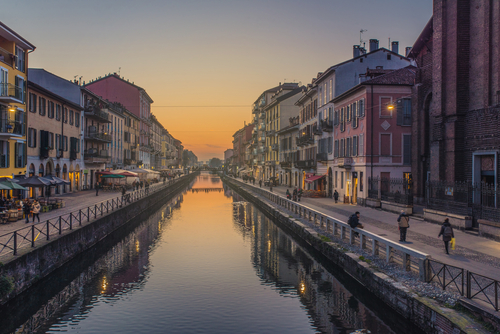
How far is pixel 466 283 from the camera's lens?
9.75 metres

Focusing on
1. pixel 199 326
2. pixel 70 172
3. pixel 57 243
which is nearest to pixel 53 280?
pixel 57 243

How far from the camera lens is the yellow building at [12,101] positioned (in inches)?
1068

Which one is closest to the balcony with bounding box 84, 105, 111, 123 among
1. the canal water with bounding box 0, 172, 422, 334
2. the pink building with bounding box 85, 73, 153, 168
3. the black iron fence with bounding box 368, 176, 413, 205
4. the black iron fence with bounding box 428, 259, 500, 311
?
the pink building with bounding box 85, 73, 153, 168

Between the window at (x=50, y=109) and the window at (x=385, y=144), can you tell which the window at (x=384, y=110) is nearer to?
the window at (x=385, y=144)

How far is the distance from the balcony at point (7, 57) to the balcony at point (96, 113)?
1771 centimetres

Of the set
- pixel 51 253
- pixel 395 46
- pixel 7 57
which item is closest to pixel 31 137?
pixel 7 57

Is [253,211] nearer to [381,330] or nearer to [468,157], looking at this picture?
[468,157]

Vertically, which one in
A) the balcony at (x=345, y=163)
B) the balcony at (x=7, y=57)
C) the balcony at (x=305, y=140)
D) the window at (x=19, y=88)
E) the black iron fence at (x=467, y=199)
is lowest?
the black iron fence at (x=467, y=199)

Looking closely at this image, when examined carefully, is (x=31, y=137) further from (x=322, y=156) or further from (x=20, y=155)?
(x=322, y=156)

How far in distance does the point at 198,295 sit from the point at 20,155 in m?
22.2

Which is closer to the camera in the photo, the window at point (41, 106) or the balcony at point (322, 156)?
the window at point (41, 106)

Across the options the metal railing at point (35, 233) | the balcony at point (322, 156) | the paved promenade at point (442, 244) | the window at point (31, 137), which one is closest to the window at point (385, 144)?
the paved promenade at point (442, 244)

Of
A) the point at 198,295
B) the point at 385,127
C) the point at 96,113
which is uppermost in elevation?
the point at 96,113

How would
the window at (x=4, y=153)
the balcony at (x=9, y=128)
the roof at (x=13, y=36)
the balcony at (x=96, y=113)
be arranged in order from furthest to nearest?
the balcony at (x=96, y=113), the window at (x=4, y=153), the balcony at (x=9, y=128), the roof at (x=13, y=36)
